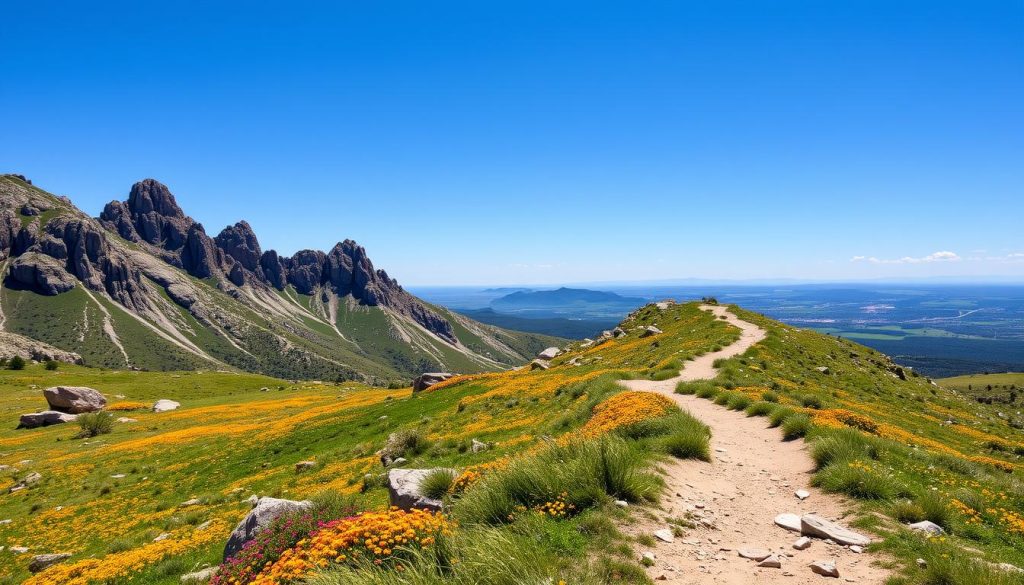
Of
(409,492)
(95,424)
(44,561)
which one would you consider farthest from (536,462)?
(95,424)

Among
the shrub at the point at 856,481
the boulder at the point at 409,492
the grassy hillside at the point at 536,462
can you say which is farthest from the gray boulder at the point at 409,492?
the shrub at the point at 856,481

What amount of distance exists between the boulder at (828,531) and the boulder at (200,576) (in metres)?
14.2

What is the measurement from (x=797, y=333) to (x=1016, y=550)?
1780 inches

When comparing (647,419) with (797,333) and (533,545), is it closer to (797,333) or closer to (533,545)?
(533,545)

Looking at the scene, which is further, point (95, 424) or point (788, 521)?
point (95, 424)

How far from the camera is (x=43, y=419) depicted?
48.7 m

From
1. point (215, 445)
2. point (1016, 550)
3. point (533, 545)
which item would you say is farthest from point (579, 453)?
point (215, 445)

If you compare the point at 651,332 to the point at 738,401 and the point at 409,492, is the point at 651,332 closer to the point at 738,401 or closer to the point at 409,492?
the point at 738,401

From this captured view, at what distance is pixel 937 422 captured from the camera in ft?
86.2

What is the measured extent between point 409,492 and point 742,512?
833 centimetres

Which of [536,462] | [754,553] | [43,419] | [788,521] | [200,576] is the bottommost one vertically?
[43,419]

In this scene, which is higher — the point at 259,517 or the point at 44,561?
the point at 259,517

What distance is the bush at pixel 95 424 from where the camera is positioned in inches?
1672

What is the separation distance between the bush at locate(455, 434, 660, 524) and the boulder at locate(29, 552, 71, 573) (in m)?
17.1
